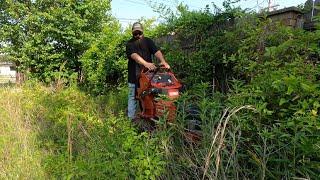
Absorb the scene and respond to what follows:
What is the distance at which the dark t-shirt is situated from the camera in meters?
5.59

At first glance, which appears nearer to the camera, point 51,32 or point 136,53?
point 136,53

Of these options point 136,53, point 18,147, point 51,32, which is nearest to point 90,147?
point 18,147

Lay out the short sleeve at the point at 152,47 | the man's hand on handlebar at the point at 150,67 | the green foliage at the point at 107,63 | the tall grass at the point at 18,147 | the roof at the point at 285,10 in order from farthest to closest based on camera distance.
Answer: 1. the green foliage at the point at 107,63
2. the short sleeve at the point at 152,47
3. the man's hand on handlebar at the point at 150,67
4. the roof at the point at 285,10
5. the tall grass at the point at 18,147

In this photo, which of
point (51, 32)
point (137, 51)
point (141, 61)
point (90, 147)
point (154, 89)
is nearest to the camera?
point (90, 147)

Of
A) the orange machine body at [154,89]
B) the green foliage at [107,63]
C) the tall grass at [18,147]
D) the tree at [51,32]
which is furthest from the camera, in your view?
the tree at [51,32]

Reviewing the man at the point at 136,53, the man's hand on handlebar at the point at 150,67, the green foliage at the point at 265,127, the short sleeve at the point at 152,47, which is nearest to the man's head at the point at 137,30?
the man at the point at 136,53

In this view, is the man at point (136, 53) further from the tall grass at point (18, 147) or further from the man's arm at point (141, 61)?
the tall grass at point (18, 147)

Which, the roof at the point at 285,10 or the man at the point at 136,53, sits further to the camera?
the man at the point at 136,53

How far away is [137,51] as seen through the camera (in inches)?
220

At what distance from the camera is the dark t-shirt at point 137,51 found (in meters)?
5.59

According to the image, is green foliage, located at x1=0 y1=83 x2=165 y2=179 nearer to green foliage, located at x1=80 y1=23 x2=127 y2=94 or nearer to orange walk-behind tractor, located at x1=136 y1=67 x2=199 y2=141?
orange walk-behind tractor, located at x1=136 y1=67 x2=199 y2=141

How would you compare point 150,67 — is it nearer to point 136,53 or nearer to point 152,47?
point 136,53

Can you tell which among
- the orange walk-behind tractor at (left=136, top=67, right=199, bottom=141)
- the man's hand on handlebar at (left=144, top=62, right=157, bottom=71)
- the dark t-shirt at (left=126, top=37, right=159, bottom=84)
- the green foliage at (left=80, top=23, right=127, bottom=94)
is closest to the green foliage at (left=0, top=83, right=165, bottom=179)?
the orange walk-behind tractor at (left=136, top=67, right=199, bottom=141)

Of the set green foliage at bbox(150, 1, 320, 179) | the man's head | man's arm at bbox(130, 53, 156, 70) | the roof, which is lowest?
green foliage at bbox(150, 1, 320, 179)
